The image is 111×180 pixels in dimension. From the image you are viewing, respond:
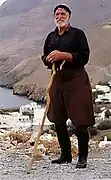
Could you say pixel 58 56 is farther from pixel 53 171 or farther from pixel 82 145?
pixel 53 171

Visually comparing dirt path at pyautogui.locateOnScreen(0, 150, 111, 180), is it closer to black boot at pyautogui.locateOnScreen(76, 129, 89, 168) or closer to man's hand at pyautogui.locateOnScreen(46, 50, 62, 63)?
black boot at pyautogui.locateOnScreen(76, 129, 89, 168)

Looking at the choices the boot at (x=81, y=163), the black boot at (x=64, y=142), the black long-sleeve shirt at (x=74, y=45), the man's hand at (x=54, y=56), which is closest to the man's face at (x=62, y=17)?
the black long-sleeve shirt at (x=74, y=45)

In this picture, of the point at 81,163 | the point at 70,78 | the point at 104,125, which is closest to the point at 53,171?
the point at 81,163

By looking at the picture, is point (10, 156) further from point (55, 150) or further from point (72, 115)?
point (72, 115)

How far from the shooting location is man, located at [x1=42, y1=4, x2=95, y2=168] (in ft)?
22.2

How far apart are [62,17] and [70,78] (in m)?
0.81

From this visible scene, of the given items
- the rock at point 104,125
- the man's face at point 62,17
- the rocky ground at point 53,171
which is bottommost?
the rock at point 104,125

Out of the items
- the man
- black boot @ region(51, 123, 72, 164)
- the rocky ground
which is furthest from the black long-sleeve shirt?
the rocky ground

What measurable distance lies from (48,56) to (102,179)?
1.76 m

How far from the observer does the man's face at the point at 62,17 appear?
22.2 feet

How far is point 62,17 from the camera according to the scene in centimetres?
678

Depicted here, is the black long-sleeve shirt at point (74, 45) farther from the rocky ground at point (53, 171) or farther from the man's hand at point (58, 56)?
the rocky ground at point (53, 171)

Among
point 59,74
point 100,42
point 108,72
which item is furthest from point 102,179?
point 100,42

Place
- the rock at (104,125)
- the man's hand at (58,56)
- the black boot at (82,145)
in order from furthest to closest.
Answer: the rock at (104,125), the black boot at (82,145), the man's hand at (58,56)
